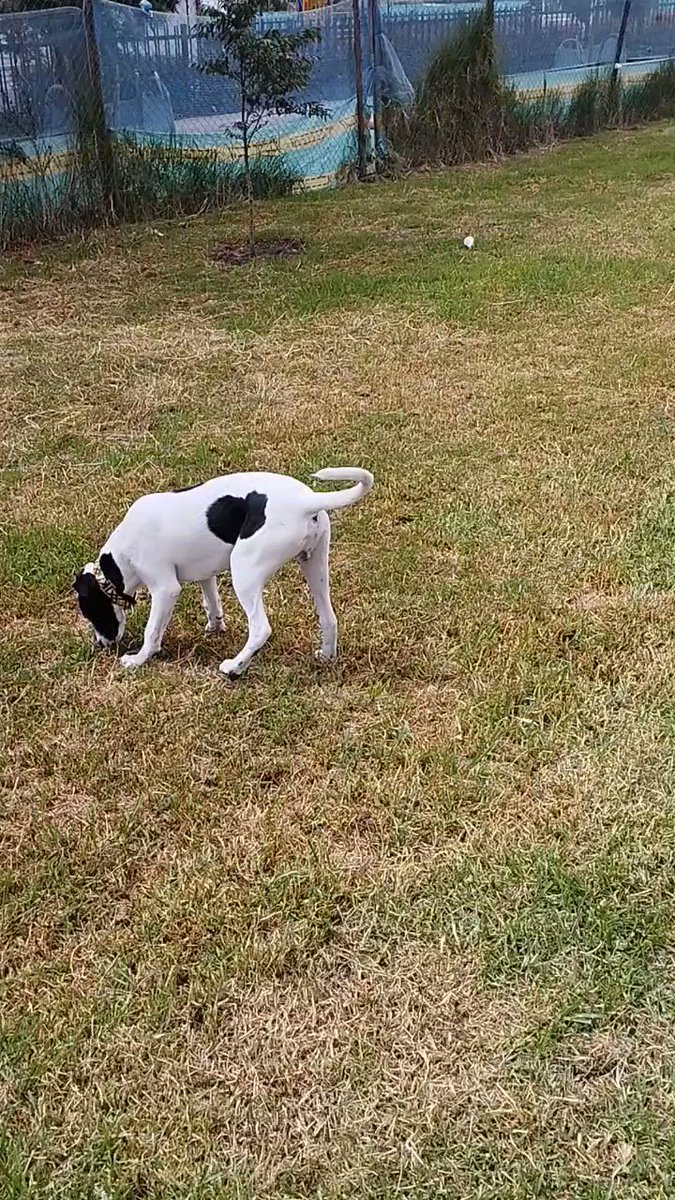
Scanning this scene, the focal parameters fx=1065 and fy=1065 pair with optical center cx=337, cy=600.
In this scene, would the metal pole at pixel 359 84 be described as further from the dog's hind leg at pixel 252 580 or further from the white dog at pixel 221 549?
the dog's hind leg at pixel 252 580

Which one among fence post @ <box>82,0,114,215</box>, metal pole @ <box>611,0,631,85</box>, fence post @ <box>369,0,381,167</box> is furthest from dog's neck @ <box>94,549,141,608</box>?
metal pole @ <box>611,0,631,85</box>

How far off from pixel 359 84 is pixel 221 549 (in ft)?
29.3

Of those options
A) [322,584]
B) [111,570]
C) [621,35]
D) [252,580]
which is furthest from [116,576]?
[621,35]

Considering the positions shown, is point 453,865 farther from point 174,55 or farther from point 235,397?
point 174,55

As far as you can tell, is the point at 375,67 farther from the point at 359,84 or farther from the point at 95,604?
the point at 95,604

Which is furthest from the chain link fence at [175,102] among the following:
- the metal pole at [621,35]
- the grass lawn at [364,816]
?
the grass lawn at [364,816]

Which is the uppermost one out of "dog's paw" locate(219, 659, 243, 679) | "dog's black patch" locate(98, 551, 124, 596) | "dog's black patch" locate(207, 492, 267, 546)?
"dog's black patch" locate(207, 492, 267, 546)

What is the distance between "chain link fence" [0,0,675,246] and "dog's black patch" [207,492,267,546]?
6030 mm

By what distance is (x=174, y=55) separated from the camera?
29.4ft

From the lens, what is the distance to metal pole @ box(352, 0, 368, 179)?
10.2 meters

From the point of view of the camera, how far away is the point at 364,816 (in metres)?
2.45

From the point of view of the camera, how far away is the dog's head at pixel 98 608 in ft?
9.72

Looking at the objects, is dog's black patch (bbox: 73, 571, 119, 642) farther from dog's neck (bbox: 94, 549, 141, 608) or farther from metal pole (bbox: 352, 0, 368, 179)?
metal pole (bbox: 352, 0, 368, 179)

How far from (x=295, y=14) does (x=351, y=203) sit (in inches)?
90.6
